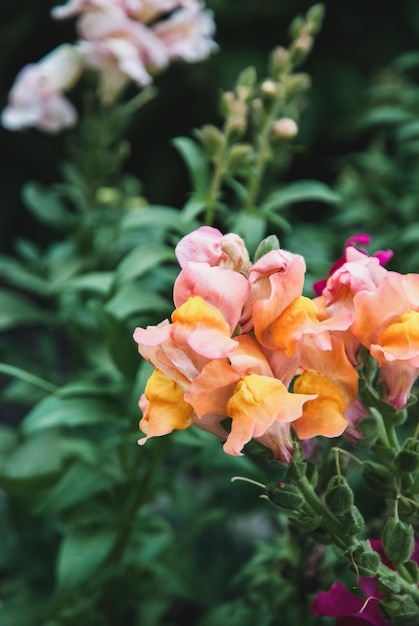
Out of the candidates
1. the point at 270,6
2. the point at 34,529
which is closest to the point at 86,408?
the point at 34,529

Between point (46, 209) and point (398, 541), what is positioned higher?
point (398, 541)

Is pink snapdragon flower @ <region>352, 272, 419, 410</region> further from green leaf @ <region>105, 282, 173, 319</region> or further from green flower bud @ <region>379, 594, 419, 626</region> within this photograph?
green leaf @ <region>105, 282, 173, 319</region>

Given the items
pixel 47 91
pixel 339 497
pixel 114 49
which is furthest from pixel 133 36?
pixel 339 497

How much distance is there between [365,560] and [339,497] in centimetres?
4

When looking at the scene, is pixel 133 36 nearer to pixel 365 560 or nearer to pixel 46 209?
pixel 46 209

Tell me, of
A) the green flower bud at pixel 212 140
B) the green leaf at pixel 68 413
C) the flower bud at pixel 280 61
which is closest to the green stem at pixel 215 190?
the green flower bud at pixel 212 140

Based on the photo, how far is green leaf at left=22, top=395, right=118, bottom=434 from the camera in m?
0.89

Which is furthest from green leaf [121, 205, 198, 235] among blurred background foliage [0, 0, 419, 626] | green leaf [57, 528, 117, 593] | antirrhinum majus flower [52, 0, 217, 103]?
green leaf [57, 528, 117, 593]

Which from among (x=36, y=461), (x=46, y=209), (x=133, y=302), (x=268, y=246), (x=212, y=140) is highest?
(x=268, y=246)

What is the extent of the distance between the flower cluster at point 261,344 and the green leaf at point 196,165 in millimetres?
408

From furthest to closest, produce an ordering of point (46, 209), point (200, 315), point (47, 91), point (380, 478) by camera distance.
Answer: point (46, 209) → point (47, 91) → point (380, 478) → point (200, 315)

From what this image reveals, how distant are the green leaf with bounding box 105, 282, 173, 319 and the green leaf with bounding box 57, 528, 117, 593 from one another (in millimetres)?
251

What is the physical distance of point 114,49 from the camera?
3.51ft

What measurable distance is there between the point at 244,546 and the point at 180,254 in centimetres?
85
